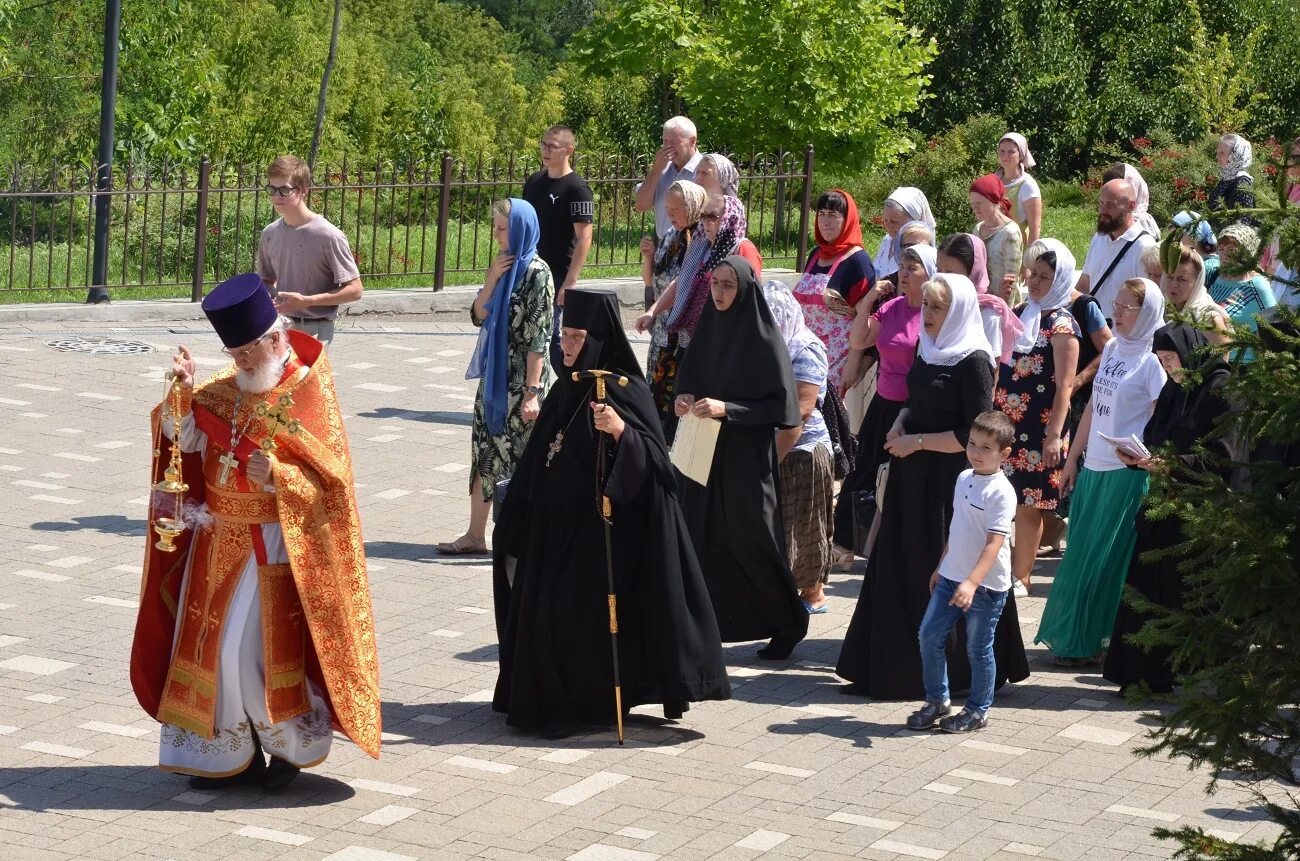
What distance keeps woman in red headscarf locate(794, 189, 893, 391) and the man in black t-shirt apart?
5.06 ft

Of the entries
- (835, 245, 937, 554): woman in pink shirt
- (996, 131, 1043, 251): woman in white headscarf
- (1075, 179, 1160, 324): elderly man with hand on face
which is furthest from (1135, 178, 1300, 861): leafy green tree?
(996, 131, 1043, 251): woman in white headscarf

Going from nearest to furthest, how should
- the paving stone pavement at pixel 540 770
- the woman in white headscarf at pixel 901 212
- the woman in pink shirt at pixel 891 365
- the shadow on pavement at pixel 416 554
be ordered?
the paving stone pavement at pixel 540 770
the woman in pink shirt at pixel 891 365
the shadow on pavement at pixel 416 554
the woman in white headscarf at pixel 901 212

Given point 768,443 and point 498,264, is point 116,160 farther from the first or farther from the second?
point 768,443

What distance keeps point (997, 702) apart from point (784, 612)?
3.19ft

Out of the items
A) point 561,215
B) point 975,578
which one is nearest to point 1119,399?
point 975,578

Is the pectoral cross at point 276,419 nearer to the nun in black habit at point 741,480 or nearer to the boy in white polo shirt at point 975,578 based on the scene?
the nun in black habit at point 741,480

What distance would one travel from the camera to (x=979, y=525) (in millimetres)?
7492

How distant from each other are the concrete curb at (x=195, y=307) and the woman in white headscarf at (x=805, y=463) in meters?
6.40

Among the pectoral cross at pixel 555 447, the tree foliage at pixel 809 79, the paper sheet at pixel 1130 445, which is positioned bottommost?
the pectoral cross at pixel 555 447

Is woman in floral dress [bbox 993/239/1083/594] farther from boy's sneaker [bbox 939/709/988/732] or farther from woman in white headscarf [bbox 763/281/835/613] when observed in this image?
boy's sneaker [bbox 939/709/988/732]

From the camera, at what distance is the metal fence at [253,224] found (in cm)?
1722

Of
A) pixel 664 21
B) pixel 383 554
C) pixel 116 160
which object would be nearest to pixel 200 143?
pixel 116 160

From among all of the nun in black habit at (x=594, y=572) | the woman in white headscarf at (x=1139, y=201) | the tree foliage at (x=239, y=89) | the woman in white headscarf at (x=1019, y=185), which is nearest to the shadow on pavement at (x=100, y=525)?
the nun in black habit at (x=594, y=572)

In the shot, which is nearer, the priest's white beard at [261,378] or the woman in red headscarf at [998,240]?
the priest's white beard at [261,378]
